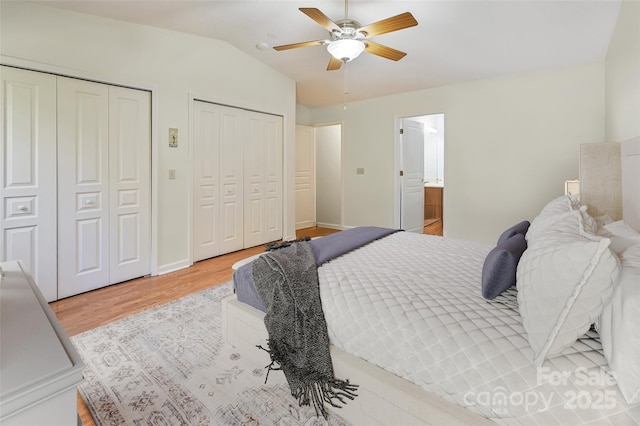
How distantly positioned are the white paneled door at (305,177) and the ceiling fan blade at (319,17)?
3444 mm

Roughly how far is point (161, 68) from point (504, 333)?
380 cm

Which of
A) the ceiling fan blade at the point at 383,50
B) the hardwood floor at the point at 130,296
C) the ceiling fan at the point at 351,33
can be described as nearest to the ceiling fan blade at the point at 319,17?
the ceiling fan at the point at 351,33

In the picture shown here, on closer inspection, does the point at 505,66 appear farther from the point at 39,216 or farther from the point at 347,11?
the point at 39,216

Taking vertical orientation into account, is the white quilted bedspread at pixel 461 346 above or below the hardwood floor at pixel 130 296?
above

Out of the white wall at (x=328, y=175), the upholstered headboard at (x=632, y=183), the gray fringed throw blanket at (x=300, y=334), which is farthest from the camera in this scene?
the white wall at (x=328, y=175)

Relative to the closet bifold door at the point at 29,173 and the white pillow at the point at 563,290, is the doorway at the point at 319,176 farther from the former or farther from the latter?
the white pillow at the point at 563,290

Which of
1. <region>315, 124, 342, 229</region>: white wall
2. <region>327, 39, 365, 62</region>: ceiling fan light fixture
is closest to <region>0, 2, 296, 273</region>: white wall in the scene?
<region>327, 39, 365, 62</region>: ceiling fan light fixture

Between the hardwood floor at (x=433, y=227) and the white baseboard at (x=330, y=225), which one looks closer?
the hardwood floor at (x=433, y=227)

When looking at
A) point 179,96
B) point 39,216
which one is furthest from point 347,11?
point 39,216

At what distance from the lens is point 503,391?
0.95m

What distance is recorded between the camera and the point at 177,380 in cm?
169

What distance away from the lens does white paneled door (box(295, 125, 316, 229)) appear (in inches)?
238

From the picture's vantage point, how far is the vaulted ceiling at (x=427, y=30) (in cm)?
278

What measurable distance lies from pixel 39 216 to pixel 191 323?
64.1 inches
